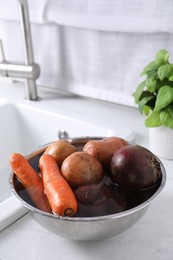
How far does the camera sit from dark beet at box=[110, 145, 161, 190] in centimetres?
48

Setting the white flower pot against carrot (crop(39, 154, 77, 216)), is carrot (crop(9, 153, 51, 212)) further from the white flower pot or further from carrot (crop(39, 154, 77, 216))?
the white flower pot

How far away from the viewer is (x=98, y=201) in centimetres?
45

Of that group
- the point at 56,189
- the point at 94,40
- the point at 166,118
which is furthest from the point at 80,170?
the point at 94,40

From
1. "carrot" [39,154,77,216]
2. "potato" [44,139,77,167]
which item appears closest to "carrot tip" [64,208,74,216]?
"carrot" [39,154,77,216]

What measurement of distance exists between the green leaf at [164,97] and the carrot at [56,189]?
241mm

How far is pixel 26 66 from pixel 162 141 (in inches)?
18.7

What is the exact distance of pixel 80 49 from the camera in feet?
3.21

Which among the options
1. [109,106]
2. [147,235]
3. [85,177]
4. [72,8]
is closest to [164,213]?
[147,235]

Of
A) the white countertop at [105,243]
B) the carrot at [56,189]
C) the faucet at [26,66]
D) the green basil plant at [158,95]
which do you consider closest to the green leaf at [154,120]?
the green basil plant at [158,95]

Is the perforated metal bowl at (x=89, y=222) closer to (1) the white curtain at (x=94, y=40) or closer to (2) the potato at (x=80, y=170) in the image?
(2) the potato at (x=80, y=170)

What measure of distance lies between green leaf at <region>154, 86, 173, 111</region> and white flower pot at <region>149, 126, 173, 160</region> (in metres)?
0.06

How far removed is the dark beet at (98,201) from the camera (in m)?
0.45

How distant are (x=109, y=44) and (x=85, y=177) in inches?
20.7

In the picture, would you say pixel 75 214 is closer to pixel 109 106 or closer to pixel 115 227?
pixel 115 227
